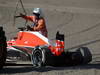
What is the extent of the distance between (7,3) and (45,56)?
1690 centimetres

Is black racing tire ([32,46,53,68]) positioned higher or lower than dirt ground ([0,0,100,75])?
lower

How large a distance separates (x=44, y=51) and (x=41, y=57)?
0.29 metres

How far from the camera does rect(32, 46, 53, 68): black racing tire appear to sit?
1408 cm

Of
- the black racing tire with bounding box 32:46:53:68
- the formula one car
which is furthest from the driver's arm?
the black racing tire with bounding box 32:46:53:68

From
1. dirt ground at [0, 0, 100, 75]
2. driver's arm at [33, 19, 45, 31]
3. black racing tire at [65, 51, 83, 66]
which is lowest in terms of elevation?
black racing tire at [65, 51, 83, 66]

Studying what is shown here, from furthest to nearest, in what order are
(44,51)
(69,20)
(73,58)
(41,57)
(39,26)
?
(69,20)
(39,26)
(73,58)
(41,57)
(44,51)

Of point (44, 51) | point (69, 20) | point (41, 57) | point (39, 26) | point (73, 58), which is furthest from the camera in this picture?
point (69, 20)

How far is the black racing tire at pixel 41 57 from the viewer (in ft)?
46.2

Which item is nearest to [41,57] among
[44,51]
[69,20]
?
[44,51]

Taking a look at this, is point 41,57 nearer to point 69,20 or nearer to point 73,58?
point 73,58

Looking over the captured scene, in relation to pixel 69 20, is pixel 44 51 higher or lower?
lower

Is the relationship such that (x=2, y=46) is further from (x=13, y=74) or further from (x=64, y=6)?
(x=64, y=6)

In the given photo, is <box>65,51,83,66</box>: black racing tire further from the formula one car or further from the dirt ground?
the dirt ground

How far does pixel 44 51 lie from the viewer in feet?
46.3
